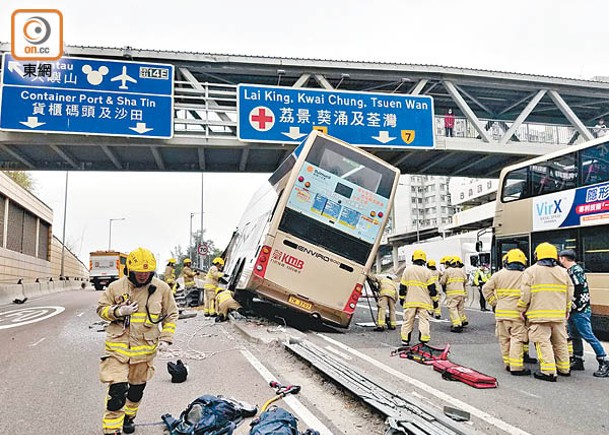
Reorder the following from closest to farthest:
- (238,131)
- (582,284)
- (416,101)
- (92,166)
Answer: (582,284) → (238,131) → (416,101) → (92,166)

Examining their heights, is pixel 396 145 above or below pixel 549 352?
above

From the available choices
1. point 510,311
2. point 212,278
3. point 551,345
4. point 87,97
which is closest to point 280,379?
point 510,311

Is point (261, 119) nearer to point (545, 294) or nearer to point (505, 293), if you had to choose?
point (505, 293)

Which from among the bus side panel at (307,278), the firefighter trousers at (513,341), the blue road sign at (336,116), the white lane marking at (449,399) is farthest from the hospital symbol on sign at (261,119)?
the firefighter trousers at (513,341)

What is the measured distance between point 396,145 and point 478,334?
6.08 metres

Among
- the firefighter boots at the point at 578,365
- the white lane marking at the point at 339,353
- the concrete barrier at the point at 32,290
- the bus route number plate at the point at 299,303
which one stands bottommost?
the concrete barrier at the point at 32,290

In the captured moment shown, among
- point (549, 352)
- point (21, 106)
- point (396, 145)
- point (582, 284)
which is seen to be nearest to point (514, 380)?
point (549, 352)

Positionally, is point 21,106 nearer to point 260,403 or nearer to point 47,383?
point 47,383

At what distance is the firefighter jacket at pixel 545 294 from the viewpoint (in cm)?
680

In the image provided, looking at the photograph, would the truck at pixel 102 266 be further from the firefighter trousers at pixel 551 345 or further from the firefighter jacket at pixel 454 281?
the firefighter trousers at pixel 551 345

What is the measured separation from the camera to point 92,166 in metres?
17.4

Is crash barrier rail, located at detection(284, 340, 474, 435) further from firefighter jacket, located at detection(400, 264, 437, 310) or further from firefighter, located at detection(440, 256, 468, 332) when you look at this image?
firefighter, located at detection(440, 256, 468, 332)

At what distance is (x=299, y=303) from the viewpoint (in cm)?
1023

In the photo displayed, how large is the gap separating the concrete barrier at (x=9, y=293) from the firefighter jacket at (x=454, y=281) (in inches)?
723
